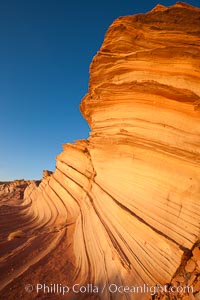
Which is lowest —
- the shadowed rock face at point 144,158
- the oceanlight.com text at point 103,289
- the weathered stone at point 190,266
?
the oceanlight.com text at point 103,289

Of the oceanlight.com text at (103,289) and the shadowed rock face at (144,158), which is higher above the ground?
the shadowed rock face at (144,158)

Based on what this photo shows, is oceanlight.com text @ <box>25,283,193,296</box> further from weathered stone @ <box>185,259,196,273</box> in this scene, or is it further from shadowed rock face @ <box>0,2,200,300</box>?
weathered stone @ <box>185,259,196,273</box>

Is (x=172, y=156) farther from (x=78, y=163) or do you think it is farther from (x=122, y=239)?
(x=78, y=163)

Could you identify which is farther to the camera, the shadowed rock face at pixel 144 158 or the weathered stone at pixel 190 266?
the shadowed rock face at pixel 144 158

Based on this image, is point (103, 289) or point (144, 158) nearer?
point (103, 289)

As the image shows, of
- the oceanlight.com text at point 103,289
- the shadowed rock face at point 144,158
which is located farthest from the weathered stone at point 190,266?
the oceanlight.com text at point 103,289

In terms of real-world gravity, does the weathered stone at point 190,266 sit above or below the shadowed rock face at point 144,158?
below

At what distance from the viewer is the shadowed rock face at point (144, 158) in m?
5.53

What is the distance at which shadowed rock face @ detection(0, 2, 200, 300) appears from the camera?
218 inches

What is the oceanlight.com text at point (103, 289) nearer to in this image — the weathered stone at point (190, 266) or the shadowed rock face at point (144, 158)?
the shadowed rock face at point (144, 158)

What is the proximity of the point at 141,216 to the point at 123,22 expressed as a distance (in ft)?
20.1

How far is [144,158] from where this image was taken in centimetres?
726

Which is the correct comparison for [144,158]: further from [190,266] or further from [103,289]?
[103,289]

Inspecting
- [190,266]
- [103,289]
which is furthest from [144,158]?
[103,289]
